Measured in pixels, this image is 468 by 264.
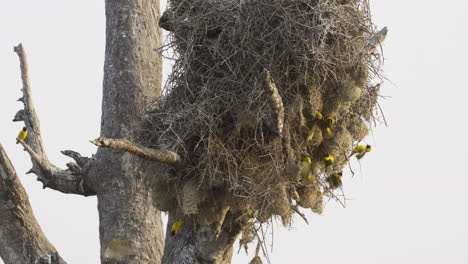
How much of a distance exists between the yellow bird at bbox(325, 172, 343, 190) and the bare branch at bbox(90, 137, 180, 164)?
117cm

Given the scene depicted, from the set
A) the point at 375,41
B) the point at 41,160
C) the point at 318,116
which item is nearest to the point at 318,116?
the point at 318,116

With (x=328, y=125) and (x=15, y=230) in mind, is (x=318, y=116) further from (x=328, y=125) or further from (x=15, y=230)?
(x=15, y=230)

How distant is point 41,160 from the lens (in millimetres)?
6551

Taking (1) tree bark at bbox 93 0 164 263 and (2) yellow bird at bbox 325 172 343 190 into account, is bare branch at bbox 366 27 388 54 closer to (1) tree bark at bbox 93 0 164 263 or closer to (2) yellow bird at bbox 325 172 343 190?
(2) yellow bird at bbox 325 172 343 190

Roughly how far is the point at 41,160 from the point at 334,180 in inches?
88.4

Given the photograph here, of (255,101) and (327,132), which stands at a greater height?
(327,132)

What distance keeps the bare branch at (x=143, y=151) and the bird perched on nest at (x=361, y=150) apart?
140 cm

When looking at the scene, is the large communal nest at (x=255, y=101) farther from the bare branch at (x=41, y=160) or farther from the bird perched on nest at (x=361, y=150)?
the bare branch at (x=41, y=160)

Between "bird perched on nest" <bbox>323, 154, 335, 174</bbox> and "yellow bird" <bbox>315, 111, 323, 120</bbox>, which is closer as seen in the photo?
"yellow bird" <bbox>315, 111, 323, 120</bbox>

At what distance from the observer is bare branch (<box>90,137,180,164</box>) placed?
497 centimetres

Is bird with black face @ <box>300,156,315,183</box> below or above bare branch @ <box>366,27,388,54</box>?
below

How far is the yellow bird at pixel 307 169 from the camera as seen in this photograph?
570 cm

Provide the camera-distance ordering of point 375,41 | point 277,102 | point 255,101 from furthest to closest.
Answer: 1. point 375,41
2. point 255,101
3. point 277,102

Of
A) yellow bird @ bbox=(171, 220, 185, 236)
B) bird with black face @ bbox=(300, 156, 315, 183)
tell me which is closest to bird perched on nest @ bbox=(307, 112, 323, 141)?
bird with black face @ bbox=(300, 156, 315, 183)
